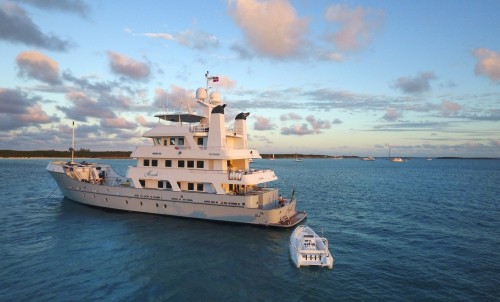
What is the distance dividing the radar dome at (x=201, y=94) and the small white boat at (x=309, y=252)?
50.7 feet

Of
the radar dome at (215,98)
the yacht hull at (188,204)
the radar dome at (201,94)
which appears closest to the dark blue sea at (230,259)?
the yacht hull at (188,204)

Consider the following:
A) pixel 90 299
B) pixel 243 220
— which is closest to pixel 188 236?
pixel 243 220

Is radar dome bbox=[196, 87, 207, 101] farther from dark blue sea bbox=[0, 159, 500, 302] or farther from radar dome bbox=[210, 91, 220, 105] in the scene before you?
dark blue sea bbox=[0, 159, 500, 302]

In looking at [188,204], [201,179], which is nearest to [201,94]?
[201,179]

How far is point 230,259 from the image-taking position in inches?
680

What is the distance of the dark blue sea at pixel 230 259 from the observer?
13500mm

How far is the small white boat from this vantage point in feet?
53.7

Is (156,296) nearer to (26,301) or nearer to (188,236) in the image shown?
(26,301)

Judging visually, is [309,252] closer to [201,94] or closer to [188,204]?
[188,204]

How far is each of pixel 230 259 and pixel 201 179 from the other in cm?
888

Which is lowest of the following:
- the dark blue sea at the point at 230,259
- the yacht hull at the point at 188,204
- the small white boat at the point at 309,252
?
the dark blue sea at the point at 230,259

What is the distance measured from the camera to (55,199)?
35656mm

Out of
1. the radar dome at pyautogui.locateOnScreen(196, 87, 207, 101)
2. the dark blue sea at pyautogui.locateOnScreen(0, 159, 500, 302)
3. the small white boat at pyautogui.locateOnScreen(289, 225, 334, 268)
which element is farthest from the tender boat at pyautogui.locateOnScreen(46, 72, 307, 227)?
the small white boat at pyautogui.locateOnScreen(289, 225, 334, 268)

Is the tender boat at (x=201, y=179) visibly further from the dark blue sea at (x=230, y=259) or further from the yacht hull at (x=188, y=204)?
the dark blue sea at (x=230, y=259)
